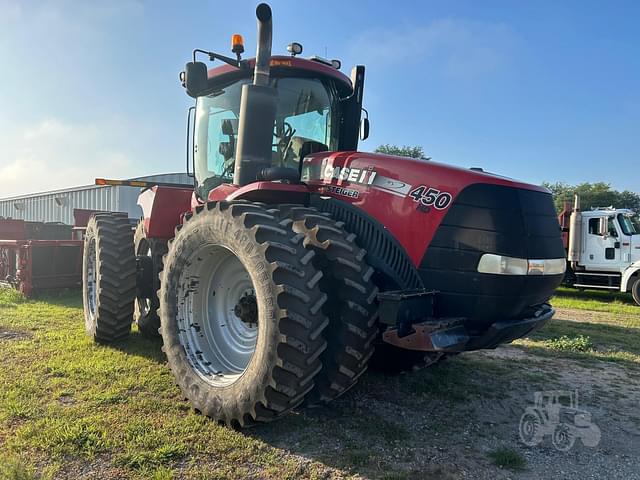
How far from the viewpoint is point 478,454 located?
3221mm

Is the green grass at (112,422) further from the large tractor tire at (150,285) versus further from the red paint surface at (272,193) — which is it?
the red paint surface at (272,193)

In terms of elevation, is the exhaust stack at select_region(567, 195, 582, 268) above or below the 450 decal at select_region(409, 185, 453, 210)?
below

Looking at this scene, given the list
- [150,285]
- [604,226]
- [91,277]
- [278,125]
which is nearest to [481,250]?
[278,125]

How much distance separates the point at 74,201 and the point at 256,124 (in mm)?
24375

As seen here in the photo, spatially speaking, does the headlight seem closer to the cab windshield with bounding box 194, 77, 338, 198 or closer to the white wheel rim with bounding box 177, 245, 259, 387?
the white wheel rim with bounding box 177, 245, 259, 387

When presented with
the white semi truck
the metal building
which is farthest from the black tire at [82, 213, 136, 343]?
the white semi truck

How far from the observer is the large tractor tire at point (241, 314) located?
2961 millimetres

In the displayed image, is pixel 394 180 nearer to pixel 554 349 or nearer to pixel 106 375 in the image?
pixel 106 375

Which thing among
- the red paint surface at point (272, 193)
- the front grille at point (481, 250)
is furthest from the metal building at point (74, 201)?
the front grille at point (481, 250)

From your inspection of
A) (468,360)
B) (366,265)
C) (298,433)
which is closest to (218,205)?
(366,265)

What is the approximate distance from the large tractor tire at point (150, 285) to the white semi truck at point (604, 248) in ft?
41.1

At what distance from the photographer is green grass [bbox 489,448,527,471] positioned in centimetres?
306

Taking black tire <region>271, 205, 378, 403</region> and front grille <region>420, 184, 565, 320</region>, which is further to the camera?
front grille <region>420, 184, 565, 320</region>

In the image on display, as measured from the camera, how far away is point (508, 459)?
3121mm
